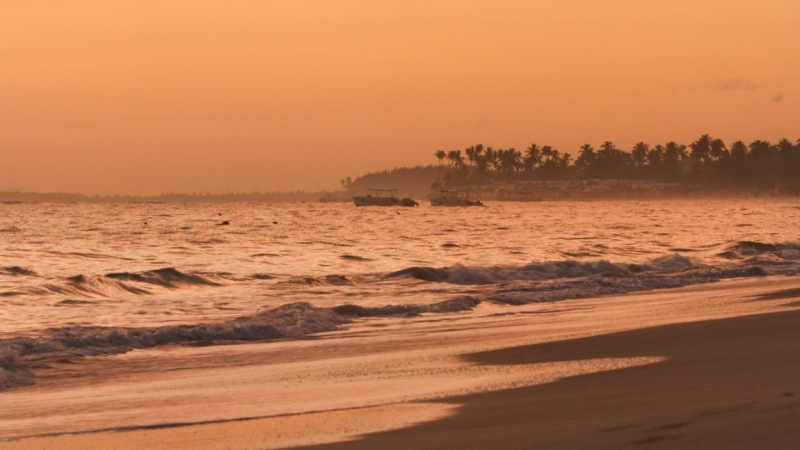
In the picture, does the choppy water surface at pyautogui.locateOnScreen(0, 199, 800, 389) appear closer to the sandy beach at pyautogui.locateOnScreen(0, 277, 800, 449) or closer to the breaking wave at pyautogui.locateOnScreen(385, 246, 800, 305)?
the breaking wave at pyautogui.locateOnScreen(385, 246, 800, 305)

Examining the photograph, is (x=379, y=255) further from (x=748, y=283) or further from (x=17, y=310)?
(x=17, y=310)

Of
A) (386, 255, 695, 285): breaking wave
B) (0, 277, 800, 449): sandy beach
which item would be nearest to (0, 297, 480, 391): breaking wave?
(0, 277, 800, 449): sandy beach

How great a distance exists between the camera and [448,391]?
9.76 meters

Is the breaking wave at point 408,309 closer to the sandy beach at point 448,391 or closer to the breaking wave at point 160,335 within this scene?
the breaking wave at point 160,335

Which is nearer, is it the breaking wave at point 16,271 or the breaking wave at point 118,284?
the breaking wave at point 118,284

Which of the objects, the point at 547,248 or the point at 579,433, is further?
the point at 547,248

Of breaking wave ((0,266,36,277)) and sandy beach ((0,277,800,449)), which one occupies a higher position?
sandy beach ((0,277,800,449))

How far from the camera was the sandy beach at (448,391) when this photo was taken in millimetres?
7477

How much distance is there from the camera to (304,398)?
31.9ft

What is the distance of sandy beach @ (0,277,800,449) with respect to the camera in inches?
294

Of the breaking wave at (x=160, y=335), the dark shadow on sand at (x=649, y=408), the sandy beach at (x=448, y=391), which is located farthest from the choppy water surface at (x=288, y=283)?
the dark shadow on sand at (x=649, y=408)

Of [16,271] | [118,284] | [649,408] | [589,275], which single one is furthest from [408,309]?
[16,271]

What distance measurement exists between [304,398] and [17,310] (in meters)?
13.1

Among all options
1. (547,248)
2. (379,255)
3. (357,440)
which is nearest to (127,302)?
(357,440)
